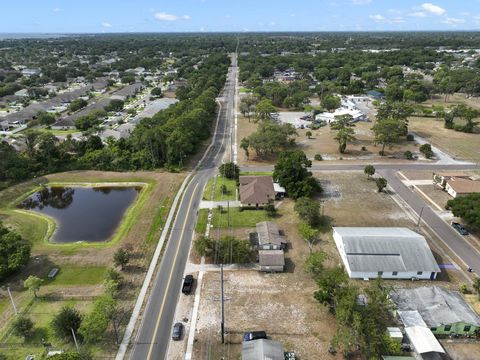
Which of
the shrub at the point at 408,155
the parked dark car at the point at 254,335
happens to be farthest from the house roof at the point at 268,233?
the shrub at the point at 408,155

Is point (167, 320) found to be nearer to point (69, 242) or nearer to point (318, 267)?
point (318, 267)

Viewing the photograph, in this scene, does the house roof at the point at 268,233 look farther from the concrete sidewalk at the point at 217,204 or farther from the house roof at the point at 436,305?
the house roof at the point at 436,305

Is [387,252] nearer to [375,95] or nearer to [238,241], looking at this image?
[238,241]

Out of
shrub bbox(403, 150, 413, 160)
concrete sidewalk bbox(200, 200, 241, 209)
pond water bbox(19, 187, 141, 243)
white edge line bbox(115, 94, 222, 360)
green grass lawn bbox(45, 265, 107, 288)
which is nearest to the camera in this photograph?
white edge line bbox(115, 94, 222, 360)

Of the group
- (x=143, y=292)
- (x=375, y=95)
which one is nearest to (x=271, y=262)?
(x=143, y=292)

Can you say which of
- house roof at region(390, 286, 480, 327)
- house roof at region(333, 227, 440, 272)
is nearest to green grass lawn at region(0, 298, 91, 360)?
house roof at region(333, 227, 440, 272)

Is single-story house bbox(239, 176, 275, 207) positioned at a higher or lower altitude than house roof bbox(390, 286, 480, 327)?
higher

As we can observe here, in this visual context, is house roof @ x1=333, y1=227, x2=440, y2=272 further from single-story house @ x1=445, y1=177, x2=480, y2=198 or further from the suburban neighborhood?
single-story house @ x1=445, y1=177, x2=480, y2=198
